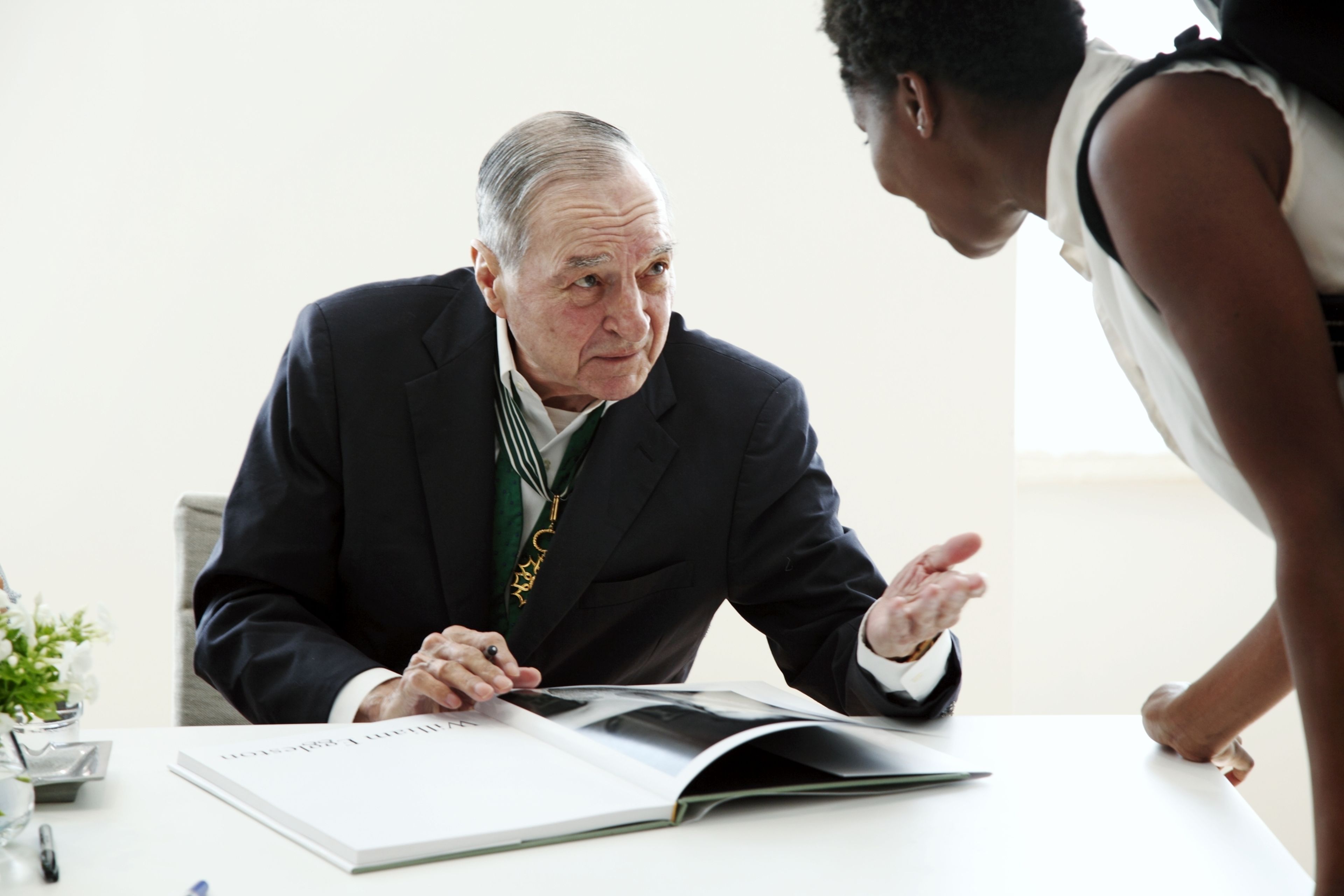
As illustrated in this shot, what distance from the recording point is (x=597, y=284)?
151 centimetres

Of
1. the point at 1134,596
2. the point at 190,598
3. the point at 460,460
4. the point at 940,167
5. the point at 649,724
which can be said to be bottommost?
the point at 1134,596

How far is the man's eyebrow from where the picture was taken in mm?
1476

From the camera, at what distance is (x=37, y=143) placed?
252 centimetres

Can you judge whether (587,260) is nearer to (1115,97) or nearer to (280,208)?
(1115,97)

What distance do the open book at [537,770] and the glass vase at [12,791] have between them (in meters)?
0.15

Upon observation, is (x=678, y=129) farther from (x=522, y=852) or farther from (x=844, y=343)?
(x=522, y=852)

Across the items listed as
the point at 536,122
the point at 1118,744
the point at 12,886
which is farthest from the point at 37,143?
the point at 1118,744

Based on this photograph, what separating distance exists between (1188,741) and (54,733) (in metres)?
1.03

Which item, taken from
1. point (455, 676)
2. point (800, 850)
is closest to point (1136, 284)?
point (800, 850)

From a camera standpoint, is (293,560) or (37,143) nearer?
(293,560)

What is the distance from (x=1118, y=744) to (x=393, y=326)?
1.05 meters

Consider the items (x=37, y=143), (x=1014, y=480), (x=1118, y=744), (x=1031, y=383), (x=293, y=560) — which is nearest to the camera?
(x=1118, y=744)

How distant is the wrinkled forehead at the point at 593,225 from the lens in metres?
1.47

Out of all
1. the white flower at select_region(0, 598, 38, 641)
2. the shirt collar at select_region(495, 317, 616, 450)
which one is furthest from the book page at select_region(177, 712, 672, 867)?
the shirt collar at select_region(495, 317, 616, 450)
